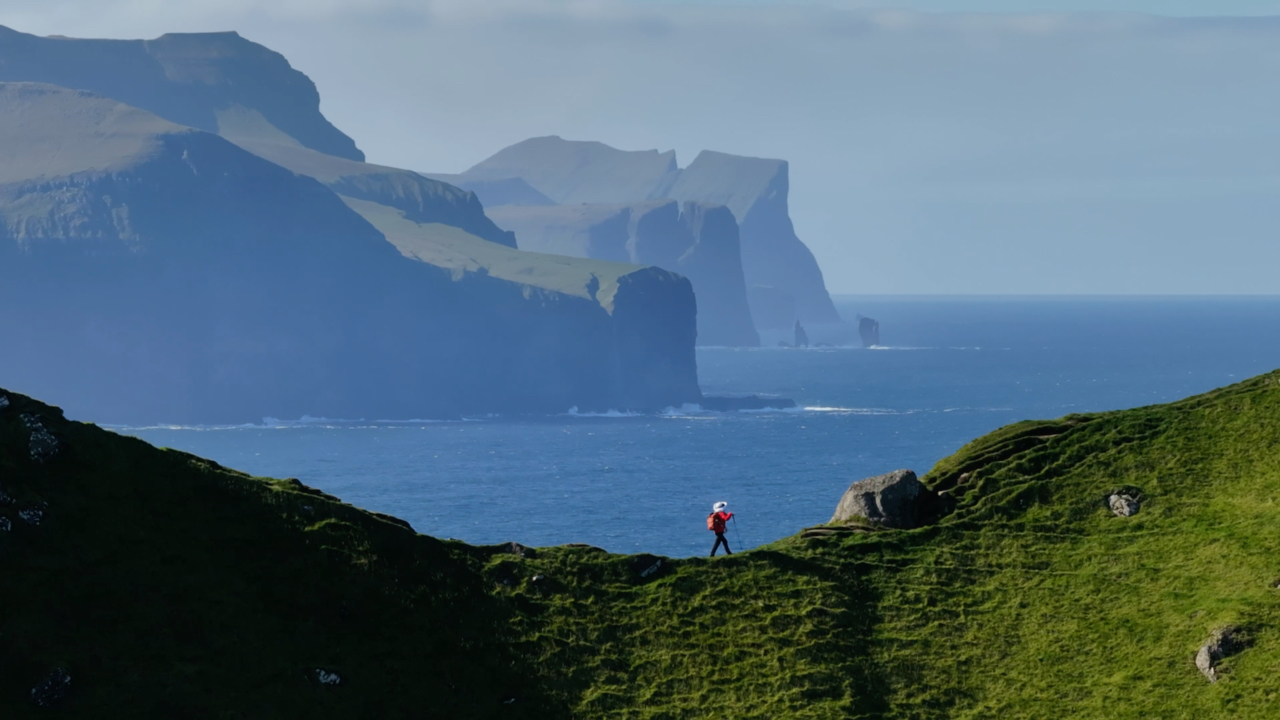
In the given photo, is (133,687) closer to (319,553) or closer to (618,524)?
(319,553)

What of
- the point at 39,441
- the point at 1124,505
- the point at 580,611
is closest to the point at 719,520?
the point at 580,611

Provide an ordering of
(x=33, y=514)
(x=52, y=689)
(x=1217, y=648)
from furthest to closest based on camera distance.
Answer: (x=1217, y=648)
(x=33, y=514)
(x=52, y=689)

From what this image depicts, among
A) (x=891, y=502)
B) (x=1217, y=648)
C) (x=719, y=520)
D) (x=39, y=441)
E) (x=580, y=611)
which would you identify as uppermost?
(x=39, y=441)

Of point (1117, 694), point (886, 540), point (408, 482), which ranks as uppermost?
point (408, 482)

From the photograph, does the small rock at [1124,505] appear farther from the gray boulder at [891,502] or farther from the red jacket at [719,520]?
the red jacket at [719,520]

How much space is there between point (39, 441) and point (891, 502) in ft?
75.4

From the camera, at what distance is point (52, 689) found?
27.1 m

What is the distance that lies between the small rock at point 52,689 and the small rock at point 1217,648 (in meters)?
24.8

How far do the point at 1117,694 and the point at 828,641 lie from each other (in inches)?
266

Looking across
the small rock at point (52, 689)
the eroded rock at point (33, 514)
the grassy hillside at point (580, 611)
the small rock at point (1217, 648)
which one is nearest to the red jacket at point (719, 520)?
the grassy hillside at point (580, 611)

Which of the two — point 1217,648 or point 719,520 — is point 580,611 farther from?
point 1217,648

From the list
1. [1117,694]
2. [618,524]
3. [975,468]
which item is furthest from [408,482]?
[1117,694]

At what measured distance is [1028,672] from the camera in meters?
32.6

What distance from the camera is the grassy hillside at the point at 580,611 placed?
2925 cm
